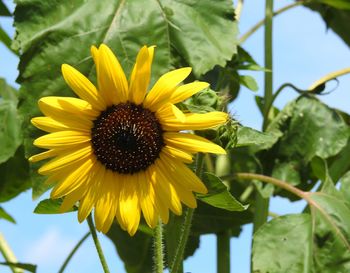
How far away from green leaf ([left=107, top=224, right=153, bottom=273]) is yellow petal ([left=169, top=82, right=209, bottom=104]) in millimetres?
751

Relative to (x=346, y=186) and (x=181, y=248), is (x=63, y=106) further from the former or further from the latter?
(x=346, y=186)

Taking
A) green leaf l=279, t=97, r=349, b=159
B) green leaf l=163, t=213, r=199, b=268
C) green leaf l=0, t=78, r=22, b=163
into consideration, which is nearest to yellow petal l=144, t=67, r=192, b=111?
green leaf l=163, t=213, r=199, b=268

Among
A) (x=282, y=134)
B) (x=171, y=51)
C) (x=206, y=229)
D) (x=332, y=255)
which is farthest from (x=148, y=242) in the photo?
(x=171, y=51)

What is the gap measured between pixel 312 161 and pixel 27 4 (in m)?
0.56

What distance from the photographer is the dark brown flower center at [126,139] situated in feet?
3.00

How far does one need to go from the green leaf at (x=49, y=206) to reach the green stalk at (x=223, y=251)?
1.48 feet

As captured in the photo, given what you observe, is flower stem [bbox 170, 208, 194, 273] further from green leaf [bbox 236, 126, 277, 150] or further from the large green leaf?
the large green leaf

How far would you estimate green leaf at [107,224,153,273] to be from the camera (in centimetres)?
157

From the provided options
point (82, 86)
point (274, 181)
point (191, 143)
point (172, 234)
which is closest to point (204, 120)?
point (191, 143)

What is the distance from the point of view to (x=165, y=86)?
835 millimetres

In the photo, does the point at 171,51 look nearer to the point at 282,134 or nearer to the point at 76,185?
the point at 76,185

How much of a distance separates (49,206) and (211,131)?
211 mm

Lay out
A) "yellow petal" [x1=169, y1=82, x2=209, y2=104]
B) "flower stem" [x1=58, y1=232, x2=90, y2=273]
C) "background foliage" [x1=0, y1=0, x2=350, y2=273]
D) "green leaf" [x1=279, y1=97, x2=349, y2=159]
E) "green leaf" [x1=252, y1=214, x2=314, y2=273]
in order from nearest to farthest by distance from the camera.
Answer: "yellow petal" [x1=169, y1=82, x2=209, y2=104], "background foliage" [x1=0, y1=0, x2=350, y2=273], "green leaf" [x1=252, y1=214, x2=314, y2=273], "flower stem" [x1=58, y1=232, x2=90, y2=273], "green leaf" [x1=279, y1=97, x2=349, y2=159]

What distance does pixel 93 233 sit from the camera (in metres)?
0.91
